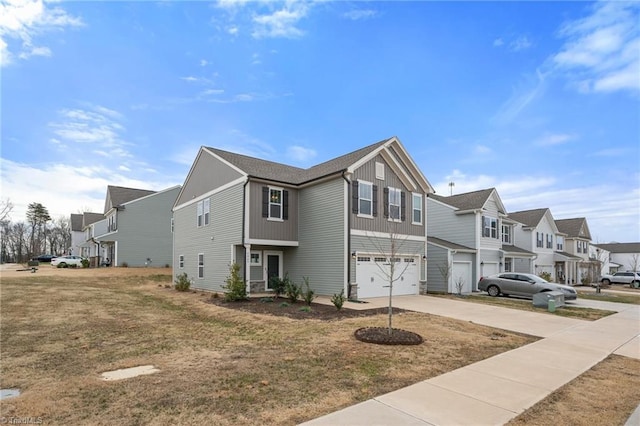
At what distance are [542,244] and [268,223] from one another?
2919 centimetres

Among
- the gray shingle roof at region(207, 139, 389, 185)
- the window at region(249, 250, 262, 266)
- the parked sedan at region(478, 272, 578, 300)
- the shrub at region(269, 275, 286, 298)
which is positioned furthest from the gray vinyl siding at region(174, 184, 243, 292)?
the parked sedan at region(478, 272, 578, 300)

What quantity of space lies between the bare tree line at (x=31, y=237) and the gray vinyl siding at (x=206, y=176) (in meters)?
61.8

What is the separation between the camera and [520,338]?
9.70 meters

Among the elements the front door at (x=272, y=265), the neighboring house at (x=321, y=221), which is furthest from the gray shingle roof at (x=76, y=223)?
the front door at (x=272, y=265)

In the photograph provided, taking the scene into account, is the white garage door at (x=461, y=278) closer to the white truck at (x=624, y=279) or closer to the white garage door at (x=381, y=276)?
the white garage door at (x=381, y=276)

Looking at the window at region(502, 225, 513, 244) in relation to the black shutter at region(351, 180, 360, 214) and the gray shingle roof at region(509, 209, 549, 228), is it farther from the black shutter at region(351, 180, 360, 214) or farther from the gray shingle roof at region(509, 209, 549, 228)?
the black shutter at region(351, 180, 360, 214)

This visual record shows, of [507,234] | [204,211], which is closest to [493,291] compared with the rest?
[507,234]

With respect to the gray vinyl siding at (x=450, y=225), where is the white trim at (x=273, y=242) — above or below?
below

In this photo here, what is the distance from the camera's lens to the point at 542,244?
34656 mm

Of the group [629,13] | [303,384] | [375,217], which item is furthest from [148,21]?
[629,13]

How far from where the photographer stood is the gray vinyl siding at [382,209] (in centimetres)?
1770

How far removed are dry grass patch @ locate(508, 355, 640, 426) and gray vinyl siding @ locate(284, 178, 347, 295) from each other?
10.9 m

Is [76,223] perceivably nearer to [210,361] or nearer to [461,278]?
[461,278]

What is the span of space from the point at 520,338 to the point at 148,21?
16.2 meters
